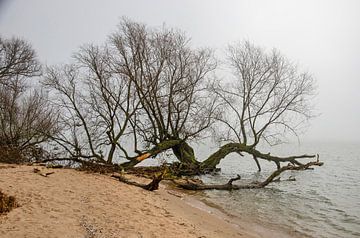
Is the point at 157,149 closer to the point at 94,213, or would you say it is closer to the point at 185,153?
the point at 185,153

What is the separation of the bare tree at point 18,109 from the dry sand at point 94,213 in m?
11.1

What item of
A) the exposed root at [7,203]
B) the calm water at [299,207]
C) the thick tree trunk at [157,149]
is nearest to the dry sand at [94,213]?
the exposed root at [7,203]

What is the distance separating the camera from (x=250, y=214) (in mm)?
13359

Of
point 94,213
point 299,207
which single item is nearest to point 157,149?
point 299,207

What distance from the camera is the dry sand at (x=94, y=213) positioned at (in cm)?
707

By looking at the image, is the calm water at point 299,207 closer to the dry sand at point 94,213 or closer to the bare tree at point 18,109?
the dry sand at point 94,213

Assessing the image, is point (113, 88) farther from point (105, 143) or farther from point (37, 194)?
point (37, 194)

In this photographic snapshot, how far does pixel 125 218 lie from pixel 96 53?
1644cm

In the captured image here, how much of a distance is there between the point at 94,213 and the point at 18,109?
20.7 m

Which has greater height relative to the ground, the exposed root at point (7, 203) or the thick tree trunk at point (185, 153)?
the thick tree trunk at point (185, 153)

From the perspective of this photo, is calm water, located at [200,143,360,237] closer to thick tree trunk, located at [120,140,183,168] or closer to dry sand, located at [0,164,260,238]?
dry sand, located at [0,164,260,238]

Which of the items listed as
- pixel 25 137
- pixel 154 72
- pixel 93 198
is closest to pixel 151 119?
pixel 154 72

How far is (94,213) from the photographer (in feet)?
27.7

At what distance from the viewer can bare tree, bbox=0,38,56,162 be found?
2314 centimetres
